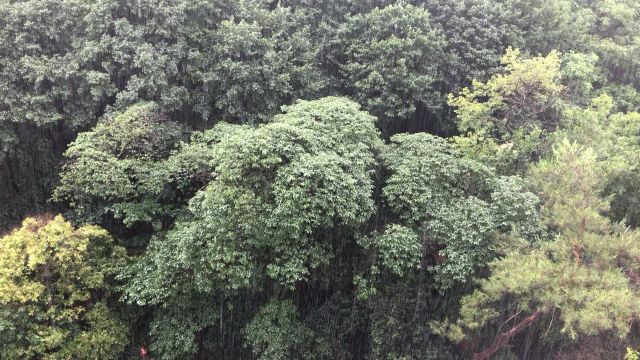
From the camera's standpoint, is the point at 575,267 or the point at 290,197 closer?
the point at 575,267

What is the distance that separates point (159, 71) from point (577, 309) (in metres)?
11.1

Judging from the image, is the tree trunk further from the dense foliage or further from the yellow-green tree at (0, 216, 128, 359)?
the yellow-green tree at (0, 216, 128, 359)

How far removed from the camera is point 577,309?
7.80m

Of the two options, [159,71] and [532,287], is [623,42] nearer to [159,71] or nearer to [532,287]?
[532,287]

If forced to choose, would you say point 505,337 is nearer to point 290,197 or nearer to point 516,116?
point 290,197

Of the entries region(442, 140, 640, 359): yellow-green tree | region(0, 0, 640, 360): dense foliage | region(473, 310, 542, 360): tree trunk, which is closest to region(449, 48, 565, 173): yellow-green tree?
region(0, 0, 640, 360): dense foliage

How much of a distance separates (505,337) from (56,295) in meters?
9.52

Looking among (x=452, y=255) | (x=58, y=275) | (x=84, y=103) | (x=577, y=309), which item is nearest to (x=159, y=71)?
(x=84, y=103)

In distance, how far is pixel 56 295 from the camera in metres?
9.52

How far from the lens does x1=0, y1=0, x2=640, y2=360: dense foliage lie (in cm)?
873

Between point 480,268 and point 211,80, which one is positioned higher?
point 211,80

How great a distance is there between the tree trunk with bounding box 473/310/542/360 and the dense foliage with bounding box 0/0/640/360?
Answer: 0.21 feet

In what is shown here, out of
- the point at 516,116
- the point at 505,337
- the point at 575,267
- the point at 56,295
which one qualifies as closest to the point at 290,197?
A: the point at 575,267

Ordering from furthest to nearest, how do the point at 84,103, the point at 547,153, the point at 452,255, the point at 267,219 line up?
the point at 84,103, the point at 547,153, the point at 452,255, the point at 267,219
